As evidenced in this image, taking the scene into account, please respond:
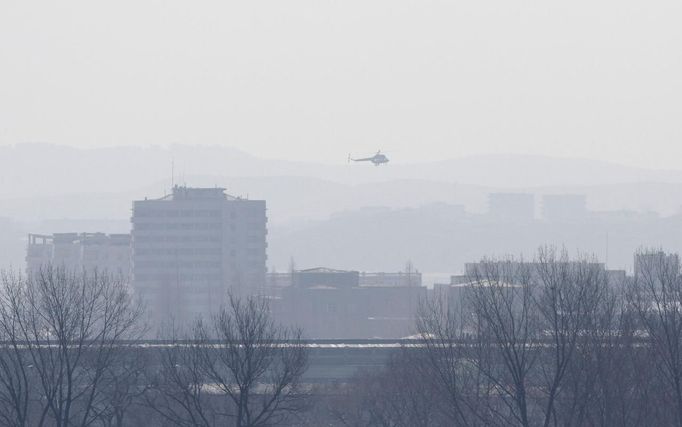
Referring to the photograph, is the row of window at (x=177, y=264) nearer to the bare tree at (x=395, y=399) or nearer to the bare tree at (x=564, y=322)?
the bare tree at (x=395, y=399)

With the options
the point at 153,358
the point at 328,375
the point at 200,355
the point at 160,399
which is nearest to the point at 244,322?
the point at 200,355

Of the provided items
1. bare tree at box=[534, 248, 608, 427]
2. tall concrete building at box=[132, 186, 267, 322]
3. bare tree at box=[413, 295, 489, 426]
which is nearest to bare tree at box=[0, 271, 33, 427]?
bare tree at box=[413, 295, 489, 426]

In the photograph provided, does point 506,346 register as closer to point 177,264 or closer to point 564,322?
point 564,322

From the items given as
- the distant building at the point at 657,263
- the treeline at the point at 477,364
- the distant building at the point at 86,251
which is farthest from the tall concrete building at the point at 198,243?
the treeline at the point at 477,364

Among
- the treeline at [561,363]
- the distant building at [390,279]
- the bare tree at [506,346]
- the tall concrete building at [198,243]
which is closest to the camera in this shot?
the bare tree at [506,346]

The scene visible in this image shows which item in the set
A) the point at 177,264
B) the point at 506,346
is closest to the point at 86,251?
the point at 177,264

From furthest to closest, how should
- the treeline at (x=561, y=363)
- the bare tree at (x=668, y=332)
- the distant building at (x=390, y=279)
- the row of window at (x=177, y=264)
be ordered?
the row of window at (x=177, y=264) → the distant building at (x=390, y=279) → the bare tree at (x=668, y=332) → the treeline at (x=561, y=363)

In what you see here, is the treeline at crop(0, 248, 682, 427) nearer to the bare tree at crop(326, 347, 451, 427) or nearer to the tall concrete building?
the bare tree at crop(326, 347, 451, 427)
